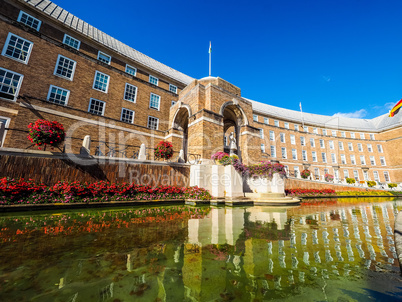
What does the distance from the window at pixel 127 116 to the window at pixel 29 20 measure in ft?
33.0

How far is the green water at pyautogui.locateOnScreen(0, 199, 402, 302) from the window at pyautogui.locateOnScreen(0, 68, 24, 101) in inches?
560

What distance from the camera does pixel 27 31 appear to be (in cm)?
1353

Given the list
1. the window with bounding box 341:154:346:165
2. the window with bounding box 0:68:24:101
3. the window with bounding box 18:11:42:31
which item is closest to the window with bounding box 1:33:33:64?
the window with bounding box 0:68:24:101

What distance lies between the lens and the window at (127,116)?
17.5 metres

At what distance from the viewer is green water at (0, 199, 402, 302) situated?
1.59 metres

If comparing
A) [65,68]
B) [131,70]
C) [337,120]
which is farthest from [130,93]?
[337,120]

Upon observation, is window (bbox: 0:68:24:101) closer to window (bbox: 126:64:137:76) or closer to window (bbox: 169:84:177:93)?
window (bbox: 126:64:137:76)

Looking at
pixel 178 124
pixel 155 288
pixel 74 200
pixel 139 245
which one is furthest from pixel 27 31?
pixel 155 288

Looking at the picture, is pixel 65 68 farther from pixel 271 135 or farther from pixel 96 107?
pixel 271 135

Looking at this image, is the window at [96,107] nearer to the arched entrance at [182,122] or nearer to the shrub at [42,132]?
the arched entrance at [182,122]

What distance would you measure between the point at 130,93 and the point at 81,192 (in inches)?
564

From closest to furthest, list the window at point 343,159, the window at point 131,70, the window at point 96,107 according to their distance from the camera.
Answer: the window at point 96,107
the window at point 131,70
the window at point 343,159

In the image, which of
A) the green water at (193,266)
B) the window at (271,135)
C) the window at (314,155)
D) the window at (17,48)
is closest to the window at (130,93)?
the window at (17,48)

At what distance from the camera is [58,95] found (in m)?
14.3
